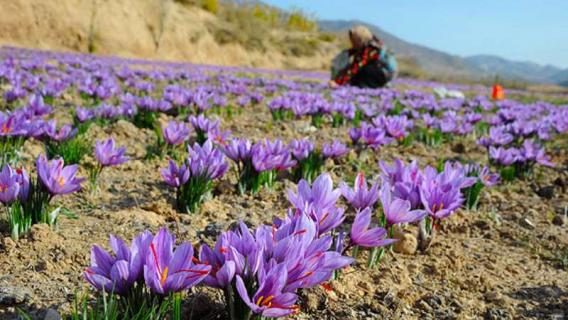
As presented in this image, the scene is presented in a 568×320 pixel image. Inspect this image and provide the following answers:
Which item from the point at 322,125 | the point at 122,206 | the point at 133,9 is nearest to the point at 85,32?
the point at 133,9

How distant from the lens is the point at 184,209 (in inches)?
88.8

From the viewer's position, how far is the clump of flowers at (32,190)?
5.29 ft

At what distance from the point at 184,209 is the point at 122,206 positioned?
37cm

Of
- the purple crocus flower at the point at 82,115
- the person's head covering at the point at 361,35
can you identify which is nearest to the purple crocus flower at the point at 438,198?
the purple crocus flower at the point at 82,115

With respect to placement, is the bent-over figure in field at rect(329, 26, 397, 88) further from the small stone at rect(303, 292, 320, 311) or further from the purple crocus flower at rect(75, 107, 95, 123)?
the small stone at rect(303, 292, 320, 311)

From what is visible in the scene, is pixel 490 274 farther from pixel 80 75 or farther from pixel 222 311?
pixel 80 75

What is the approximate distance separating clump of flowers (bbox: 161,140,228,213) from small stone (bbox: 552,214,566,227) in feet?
6.13

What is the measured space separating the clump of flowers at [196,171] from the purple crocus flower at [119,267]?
0.94 m

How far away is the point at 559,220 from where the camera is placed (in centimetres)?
272

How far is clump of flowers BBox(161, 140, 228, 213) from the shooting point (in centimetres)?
209

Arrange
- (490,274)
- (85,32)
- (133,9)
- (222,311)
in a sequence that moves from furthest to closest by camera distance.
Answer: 1. (133,9)
2. (85,32)
3. (490,274)
4. (222,311)

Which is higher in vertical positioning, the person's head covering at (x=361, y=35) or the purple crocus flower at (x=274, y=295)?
the person's head covering at (x=361, y=35)

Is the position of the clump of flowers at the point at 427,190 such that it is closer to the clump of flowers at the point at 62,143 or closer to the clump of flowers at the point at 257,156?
the clump of flowers at the point at 257,156

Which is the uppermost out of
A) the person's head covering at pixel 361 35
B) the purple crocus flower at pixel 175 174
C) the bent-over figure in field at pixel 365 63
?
the person's head covering at pixel 361 35
